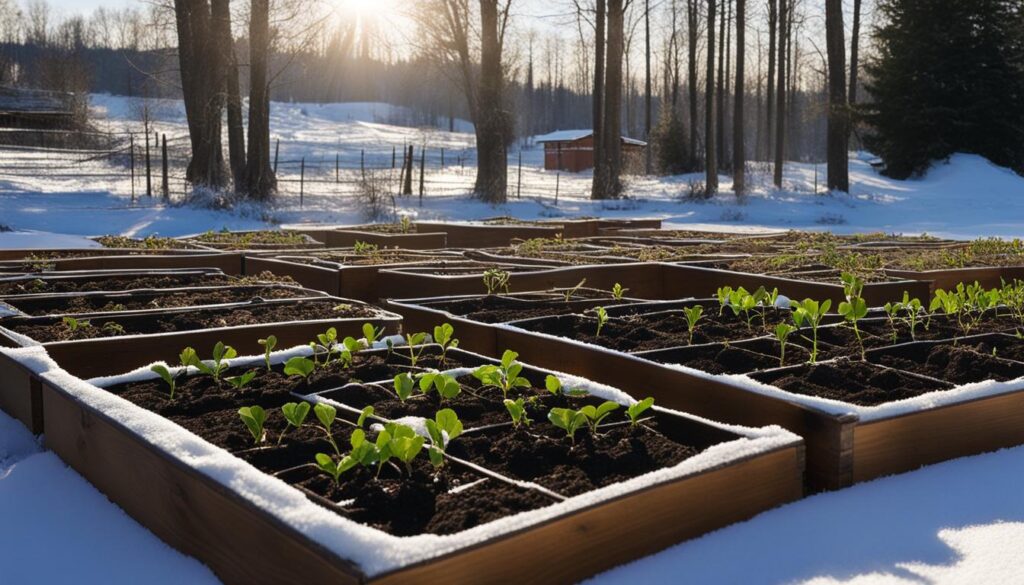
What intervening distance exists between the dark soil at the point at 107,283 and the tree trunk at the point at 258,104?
1241 centimetres

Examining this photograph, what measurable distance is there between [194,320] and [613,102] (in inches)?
685

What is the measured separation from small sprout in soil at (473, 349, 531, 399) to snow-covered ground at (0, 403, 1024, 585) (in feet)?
2.90

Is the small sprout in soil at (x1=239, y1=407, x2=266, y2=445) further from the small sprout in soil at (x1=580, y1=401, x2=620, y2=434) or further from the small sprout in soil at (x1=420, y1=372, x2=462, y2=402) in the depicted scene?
the small sprout in soil at (x1=580, y1=401, x2=620, y2=434)

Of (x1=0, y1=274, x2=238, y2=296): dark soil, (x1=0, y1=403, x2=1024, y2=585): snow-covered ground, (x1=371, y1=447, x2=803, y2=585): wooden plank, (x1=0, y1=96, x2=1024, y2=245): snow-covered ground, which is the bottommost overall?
(x1=0, y1=403, x2=1024, y2=585): snow-covered ground

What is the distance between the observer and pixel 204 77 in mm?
18031

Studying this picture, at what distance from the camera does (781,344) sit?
3.73m

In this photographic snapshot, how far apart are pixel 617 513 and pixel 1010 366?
2.13m

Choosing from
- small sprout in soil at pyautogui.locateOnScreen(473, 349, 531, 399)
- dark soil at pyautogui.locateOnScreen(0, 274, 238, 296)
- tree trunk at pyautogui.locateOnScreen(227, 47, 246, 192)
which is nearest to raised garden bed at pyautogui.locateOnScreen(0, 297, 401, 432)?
dark soil at pyautogui.locateOnScreen(0, 274, 238, 296)

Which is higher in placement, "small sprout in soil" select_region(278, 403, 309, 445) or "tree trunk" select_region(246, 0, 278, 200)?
"tree trunk" select_region(246, 0, 278, 200)

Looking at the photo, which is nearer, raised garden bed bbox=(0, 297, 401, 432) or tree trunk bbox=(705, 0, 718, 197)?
raised garden bed bbox=(0, 297, 401, 432)

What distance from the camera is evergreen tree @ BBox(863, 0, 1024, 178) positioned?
25.9m

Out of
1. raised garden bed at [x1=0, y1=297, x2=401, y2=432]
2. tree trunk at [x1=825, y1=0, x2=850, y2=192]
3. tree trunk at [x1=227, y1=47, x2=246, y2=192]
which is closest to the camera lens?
raised garden bed at [x1=0, y1=297, x2=401, y2=432]

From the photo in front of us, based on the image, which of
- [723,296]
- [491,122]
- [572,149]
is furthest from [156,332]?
[572,149]

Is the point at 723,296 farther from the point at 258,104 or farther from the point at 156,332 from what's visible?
the point at 258,104
